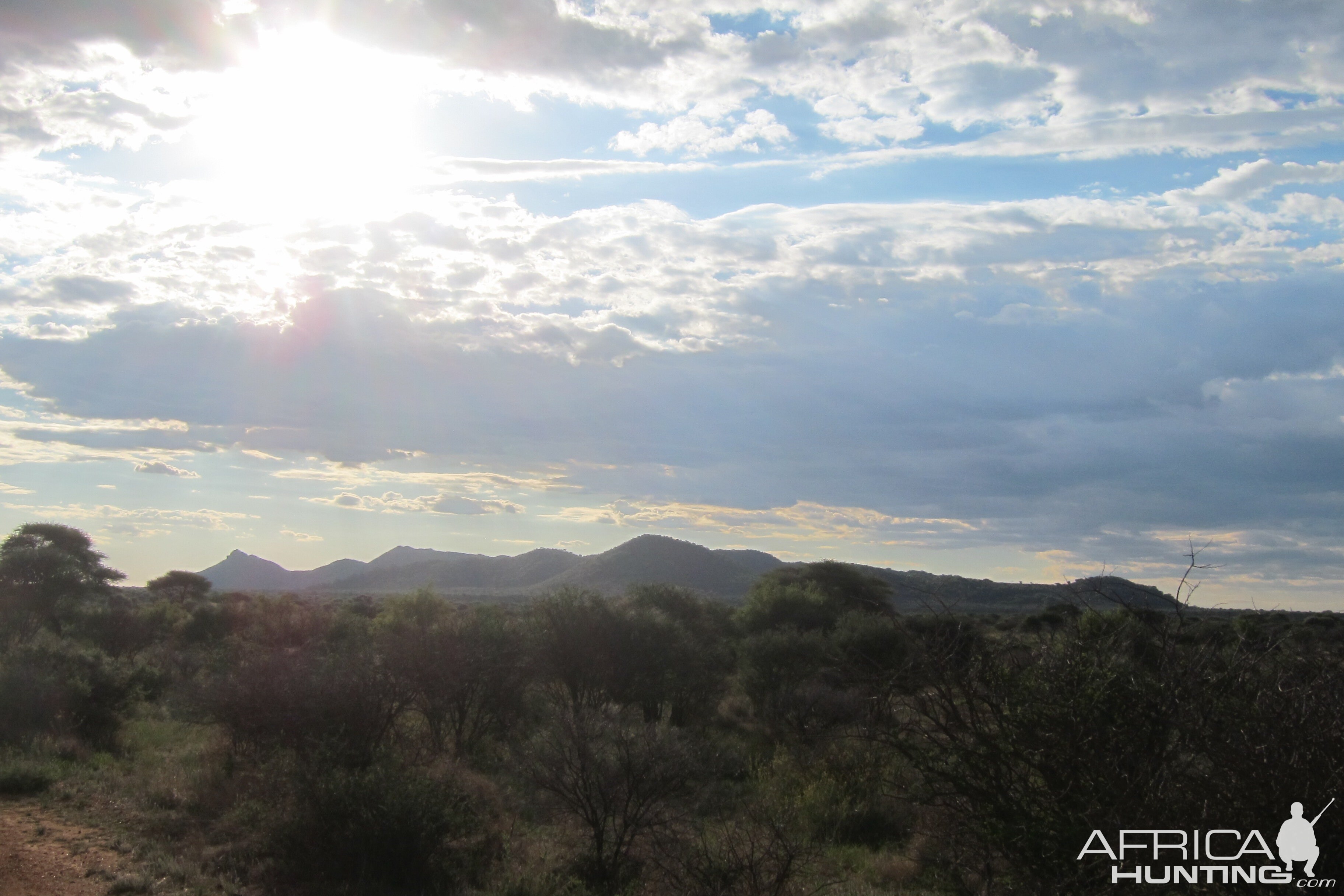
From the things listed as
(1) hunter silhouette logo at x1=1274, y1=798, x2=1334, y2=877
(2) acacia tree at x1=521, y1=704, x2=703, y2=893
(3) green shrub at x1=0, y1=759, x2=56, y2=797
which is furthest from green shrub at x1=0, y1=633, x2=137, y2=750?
(1) hunter silhouette logo at x1=1274, y1=798, x2=1334, y2=877

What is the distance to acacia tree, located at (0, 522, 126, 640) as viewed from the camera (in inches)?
1560

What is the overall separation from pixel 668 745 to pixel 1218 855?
Result: 8887 millimetres

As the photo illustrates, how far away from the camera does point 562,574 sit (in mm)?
112438


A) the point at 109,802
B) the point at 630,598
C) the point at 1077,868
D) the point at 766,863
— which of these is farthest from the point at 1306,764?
the point at 630,598

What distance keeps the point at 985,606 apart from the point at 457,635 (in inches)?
2750

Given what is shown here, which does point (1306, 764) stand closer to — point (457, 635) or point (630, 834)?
point (630, 834)

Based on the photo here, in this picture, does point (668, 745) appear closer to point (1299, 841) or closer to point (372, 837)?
point (372, 837)

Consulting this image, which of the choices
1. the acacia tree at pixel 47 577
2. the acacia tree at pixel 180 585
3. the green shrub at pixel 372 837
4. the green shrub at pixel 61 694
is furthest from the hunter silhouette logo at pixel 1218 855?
the acacia tree at pixel 180 585

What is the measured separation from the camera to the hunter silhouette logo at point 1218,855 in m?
4.36

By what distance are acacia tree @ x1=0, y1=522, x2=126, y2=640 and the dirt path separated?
1085 inches

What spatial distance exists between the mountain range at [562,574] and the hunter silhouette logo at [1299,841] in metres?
31.3

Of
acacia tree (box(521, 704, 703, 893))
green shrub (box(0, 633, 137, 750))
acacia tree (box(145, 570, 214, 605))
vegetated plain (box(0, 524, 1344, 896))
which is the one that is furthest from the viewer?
acacia tree (box(145, 570, 214, 605))

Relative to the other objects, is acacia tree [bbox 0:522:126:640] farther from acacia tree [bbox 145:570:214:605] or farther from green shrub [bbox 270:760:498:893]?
green shrub [bbox 270:760:498:893]

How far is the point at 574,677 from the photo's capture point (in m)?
25.1
